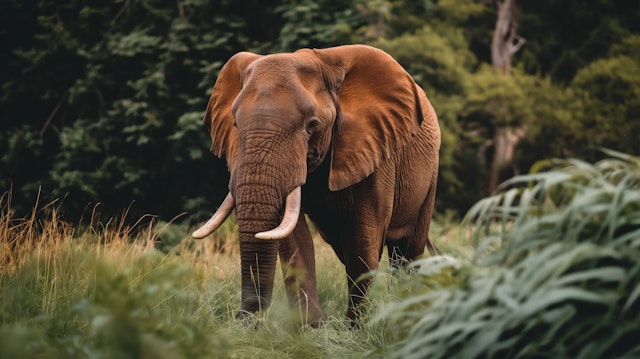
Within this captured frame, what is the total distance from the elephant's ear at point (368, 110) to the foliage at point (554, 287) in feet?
Result: 7.63

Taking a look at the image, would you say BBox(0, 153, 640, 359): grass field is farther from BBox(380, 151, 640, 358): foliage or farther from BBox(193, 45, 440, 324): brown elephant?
BBox(193, 45, 440, 324): brown elephant

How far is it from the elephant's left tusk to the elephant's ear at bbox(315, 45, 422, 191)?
0.44m

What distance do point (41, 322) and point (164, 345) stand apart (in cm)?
186

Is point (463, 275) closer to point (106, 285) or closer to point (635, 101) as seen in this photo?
point (106, 285)

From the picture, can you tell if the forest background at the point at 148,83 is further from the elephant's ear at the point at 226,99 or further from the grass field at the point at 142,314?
the grass field at the point at 142,314

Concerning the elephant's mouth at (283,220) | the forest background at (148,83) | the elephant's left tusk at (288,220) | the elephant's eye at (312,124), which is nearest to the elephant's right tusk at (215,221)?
the elephant's mouth at (283,220)

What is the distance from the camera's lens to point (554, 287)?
2.83 metres

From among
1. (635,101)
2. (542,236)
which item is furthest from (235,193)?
(635,101)

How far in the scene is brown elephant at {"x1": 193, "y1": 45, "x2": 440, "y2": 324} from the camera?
197 inches

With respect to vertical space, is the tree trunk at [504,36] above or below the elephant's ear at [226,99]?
below

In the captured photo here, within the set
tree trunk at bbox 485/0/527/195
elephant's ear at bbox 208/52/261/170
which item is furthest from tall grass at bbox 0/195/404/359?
tree trunk at bbox 485/0/527/195

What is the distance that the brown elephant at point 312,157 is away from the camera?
500 cm

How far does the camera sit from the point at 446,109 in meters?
13.8

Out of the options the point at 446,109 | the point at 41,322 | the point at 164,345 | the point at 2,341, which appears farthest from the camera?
the point at 446,109
